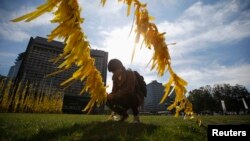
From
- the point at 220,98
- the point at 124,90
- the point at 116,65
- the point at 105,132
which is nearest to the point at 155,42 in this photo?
the point at 105,132

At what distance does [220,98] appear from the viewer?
87688 mm

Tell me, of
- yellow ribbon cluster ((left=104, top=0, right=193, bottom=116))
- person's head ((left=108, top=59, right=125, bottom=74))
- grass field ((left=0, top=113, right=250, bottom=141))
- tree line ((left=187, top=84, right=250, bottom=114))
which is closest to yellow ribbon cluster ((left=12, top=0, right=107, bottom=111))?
yellow ribbon cluster ((left=104, top=0, right=193, bottom=116))

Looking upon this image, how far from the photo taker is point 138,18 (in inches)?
95.6

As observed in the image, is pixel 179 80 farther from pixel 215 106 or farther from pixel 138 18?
pixel 215 106

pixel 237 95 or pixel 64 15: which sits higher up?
pixel 237 95

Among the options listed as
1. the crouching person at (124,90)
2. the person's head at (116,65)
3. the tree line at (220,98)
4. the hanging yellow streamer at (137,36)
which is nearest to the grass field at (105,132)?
the crouching person at (124,90)

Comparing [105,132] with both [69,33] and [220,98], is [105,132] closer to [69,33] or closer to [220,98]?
[69,33]

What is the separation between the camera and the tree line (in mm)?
82994

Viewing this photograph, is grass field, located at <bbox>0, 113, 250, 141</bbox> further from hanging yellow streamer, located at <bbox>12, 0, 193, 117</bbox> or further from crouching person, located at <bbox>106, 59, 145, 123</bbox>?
hanging yellow streamer, located at <bbox>12, 0, 193, 117</bbox>

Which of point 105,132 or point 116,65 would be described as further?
point 116,65

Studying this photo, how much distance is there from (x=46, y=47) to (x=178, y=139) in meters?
97.1

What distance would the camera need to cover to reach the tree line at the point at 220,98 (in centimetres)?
8299

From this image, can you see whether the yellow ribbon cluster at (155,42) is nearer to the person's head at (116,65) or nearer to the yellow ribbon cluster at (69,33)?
the yellow ribbon cluster at (69,33)

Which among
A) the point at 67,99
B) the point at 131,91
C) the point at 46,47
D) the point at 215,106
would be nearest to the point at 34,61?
the point at 46,47
